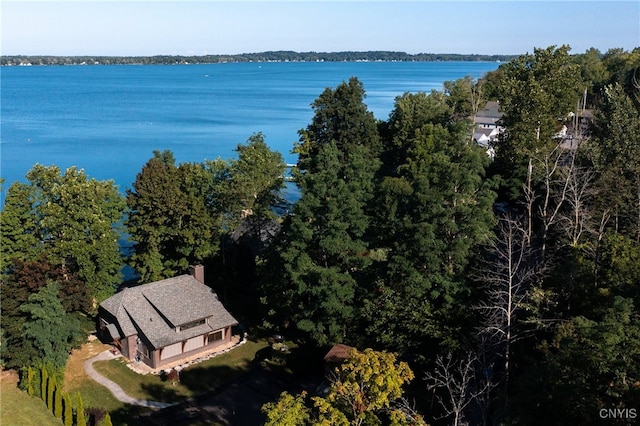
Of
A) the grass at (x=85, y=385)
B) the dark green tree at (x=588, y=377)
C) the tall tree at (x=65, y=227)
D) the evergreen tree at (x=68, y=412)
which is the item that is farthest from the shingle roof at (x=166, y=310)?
the dark green tree at (x=588, y=377)

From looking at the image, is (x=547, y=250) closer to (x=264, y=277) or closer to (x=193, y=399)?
(x=264, y=277)

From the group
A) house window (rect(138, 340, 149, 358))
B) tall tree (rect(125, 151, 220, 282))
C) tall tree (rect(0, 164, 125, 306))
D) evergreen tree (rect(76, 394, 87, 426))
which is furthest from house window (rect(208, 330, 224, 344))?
evergreen tree (rect(76, 394, 87, 426))

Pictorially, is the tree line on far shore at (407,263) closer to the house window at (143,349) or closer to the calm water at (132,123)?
the house window at (143,349)

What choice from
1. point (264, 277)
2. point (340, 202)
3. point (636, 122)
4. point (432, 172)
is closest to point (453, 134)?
point (432, 172)

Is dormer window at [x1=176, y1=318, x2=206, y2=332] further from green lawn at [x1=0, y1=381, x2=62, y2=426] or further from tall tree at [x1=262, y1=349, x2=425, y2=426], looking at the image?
tall tree at [x1=262, y1=349, x2=425, y2=426]

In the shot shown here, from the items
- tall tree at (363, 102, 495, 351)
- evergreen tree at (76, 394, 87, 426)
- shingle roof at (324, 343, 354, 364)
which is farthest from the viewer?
shingle roof at (324, 343, 354, 364)

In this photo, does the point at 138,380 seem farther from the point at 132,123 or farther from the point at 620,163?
the point at 132,123
